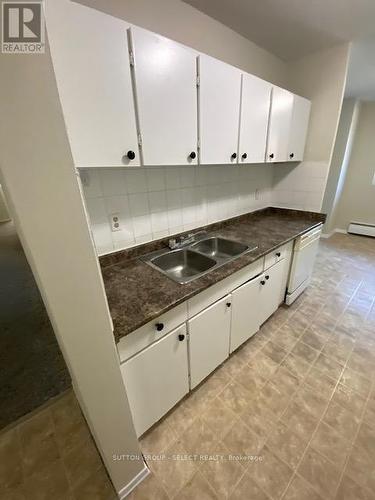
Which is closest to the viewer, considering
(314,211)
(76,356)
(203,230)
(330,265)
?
(76,356)

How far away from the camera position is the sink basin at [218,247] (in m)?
1.81

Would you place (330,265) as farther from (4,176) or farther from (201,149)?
(4,176)

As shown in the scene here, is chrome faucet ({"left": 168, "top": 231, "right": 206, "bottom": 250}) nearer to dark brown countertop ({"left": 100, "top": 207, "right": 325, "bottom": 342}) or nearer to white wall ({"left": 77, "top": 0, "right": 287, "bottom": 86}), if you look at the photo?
dark brown countertop ({"left": 100, "top": 207, "right": 325, "bottom": 342})

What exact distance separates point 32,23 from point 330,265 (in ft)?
12.5

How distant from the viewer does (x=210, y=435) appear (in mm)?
1283

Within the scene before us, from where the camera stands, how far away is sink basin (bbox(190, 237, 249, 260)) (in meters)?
1.81

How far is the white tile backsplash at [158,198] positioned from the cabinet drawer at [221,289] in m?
0.63

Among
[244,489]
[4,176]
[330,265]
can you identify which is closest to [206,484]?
[244,489]

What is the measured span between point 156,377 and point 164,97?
1.46 metres

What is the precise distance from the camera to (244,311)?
5.35 feet

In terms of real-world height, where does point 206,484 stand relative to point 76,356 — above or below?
below

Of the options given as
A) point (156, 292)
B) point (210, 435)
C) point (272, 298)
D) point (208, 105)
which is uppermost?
point (208, 105)

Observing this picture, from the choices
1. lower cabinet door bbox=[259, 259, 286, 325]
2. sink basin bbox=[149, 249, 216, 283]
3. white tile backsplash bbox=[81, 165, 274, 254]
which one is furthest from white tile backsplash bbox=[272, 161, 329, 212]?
sink basin bbox=[149, 249, 216, 283]

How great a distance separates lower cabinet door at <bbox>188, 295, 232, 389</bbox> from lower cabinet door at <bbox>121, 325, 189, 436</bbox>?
2.7 inches
